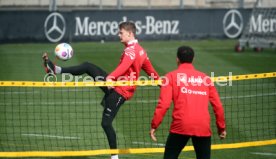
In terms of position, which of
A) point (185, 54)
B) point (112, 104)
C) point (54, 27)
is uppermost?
point (54, 27)

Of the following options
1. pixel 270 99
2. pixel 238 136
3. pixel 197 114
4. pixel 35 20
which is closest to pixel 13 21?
pixel 35 20

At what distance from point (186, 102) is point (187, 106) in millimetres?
61

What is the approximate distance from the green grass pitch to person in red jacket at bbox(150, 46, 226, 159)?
3.20 meters

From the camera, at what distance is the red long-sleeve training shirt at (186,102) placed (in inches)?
439

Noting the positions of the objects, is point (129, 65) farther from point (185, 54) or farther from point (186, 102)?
point (186, 102)

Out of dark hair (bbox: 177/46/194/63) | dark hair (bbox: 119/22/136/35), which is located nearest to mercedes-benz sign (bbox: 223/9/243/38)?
dark hair (bbox: 119/22/136/35)

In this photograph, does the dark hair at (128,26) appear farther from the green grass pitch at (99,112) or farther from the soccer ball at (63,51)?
the green grass pitch at (99,112)

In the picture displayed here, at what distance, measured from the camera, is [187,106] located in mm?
11188

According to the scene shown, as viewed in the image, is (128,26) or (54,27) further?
(54,27)

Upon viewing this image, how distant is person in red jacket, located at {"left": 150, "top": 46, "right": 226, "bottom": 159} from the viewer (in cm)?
1116

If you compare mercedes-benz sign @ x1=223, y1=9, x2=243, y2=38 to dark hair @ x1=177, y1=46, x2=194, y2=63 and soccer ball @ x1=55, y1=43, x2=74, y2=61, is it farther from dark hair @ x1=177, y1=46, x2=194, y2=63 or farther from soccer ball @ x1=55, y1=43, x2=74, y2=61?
dark hair @ x1=177, y1=46, x2=194, y2=63

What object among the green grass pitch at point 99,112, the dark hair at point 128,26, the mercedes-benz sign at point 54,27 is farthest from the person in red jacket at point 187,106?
the mercedes-benz sign at point 54,27

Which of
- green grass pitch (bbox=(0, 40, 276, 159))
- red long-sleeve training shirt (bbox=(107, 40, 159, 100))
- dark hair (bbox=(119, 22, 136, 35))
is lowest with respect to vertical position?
green grass pitch (bbox=(0, 40, 276, 159))

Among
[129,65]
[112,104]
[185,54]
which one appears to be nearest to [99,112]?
[112,104]
